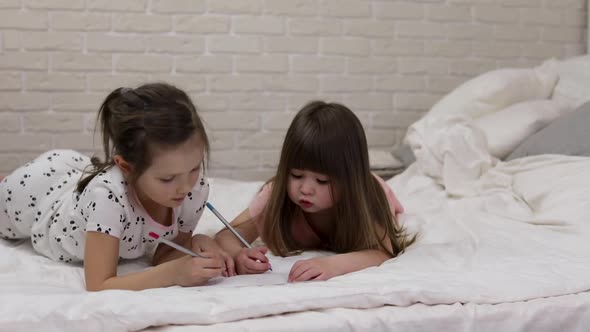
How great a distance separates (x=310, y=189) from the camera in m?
1.67

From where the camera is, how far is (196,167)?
1493 mm

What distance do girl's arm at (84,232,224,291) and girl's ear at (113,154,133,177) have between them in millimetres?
136

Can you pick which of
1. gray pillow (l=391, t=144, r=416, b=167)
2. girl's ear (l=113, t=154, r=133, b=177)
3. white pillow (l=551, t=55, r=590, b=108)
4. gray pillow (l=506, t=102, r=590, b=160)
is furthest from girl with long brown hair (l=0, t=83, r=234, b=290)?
white pillow (l=551, t=55, r=590, b=108)

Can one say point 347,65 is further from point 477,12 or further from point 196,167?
point 196,167

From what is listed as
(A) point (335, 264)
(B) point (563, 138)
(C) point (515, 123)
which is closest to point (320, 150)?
(A) point (335, 264)

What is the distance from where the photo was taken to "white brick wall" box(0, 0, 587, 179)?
9.75 ft

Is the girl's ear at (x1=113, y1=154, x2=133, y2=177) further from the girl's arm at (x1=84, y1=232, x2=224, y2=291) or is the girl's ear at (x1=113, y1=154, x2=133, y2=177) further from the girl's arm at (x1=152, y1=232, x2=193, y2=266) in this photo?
the girl's arm at (x1=152, y1=232, x2=193, y2=266)

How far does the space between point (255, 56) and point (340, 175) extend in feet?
5.11

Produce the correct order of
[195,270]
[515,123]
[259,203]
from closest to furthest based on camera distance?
[195,270] < [259,203] < [515,123]

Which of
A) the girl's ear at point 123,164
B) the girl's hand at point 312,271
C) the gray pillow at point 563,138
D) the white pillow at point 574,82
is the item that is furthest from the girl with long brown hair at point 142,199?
the white pillow at point 574,82

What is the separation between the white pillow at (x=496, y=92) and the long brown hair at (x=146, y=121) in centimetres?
153

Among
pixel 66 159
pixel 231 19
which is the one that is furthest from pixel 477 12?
pixel 66 159

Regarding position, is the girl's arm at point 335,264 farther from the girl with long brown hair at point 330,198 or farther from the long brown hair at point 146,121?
the long brown hair at point 146,121

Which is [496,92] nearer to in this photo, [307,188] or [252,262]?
[307,188]
